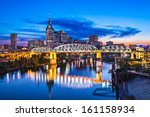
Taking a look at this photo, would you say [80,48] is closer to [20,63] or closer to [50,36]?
[50,36]

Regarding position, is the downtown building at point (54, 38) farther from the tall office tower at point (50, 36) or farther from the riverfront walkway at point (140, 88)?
the riverfront walkway at point (140, 88)

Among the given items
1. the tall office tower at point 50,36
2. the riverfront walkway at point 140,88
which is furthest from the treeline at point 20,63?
the riverfront walkway at point 140,88

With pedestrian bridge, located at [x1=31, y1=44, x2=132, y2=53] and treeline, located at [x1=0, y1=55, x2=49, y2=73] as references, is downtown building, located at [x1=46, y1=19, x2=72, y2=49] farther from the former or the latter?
treeline, located at [x1=0, y1=55, x2=49, y2=73]

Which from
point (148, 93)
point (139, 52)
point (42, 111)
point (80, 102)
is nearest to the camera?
point (42, 111)

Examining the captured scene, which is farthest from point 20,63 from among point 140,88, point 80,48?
point 140,88

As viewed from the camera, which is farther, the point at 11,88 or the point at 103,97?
the point at 11,88

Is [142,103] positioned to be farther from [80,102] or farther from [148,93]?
[148,93]

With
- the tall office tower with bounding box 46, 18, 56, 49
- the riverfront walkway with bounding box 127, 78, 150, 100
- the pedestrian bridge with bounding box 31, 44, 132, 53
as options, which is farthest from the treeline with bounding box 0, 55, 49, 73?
the riverfront walkway with bounding box 127, 78, 150, 100

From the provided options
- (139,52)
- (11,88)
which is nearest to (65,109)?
(11,88)

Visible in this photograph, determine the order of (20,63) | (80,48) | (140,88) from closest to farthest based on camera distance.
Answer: (140,88) < (20,63) < (80,48)
